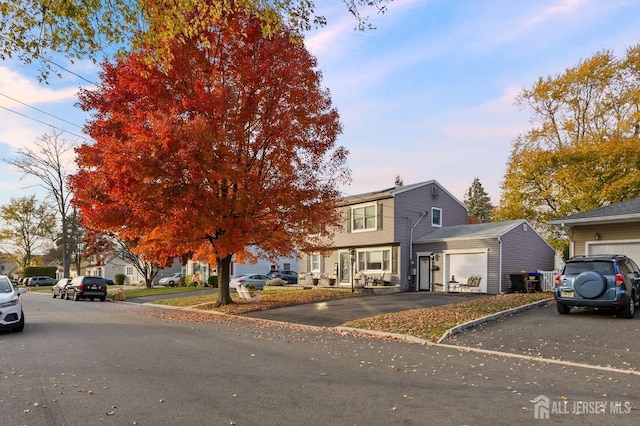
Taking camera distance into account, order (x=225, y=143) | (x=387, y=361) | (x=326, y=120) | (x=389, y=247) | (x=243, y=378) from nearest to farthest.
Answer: (x=243, y=378), (x=387, y=361), (x=225, y=143), (x=326, y=120), (x=389, y=247)

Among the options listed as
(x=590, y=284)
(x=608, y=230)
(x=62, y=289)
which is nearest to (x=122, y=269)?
(x=62, y=289)

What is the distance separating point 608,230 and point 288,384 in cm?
1676

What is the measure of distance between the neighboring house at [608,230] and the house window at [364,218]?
1102 cm

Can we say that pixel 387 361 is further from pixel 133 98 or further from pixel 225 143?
pixel 133 98

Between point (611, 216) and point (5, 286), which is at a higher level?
point (611, 216)

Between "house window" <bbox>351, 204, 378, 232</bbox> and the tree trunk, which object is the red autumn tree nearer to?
the tree trunk

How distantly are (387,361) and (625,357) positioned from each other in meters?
4.63

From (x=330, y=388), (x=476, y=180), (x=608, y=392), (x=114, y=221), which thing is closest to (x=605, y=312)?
(x=608, y=392)

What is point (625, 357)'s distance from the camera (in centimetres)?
866

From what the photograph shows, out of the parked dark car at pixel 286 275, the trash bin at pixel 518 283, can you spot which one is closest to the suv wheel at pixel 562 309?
the trash bin at pixel 518 283

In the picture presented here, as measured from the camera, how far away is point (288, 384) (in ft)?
21.3

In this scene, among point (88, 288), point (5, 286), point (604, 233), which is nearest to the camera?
point (5, 286)

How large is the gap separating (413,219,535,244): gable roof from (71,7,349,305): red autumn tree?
975cm

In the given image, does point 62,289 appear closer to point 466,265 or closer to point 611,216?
point 466,265
